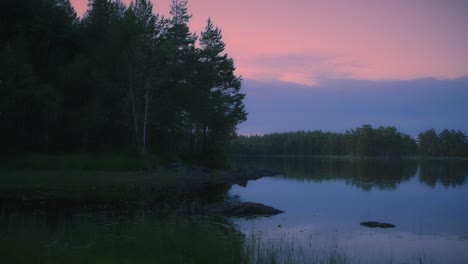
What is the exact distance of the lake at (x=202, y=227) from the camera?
13.3 m

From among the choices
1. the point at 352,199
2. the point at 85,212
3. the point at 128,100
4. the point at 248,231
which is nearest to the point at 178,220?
the point at 248,231

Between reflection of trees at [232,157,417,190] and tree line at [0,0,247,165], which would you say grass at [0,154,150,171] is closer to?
tree line at [0,0,247,165]

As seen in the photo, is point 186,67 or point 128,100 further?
point 186,67

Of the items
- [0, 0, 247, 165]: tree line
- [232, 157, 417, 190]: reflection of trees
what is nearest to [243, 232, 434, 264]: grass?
[232, 157, 417, 190]: reflection of trees

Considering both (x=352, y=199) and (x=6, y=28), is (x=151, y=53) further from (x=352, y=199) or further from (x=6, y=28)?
(x=352, y=199)

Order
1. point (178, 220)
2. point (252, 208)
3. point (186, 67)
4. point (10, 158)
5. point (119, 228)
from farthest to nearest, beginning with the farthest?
point (186, 67)
point (10, 158)
point (252, 208)
point (178, 220)
point (119, 228)

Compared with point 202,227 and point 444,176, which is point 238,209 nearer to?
point 202,227

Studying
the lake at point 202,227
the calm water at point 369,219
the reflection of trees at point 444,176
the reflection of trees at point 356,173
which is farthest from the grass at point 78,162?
the reflection of trees at point 444,176

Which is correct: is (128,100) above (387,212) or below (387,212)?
above

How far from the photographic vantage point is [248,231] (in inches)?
781

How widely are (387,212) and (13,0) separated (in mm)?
52528

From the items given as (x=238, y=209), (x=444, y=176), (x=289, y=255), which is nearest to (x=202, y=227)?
(x=238, y=209)

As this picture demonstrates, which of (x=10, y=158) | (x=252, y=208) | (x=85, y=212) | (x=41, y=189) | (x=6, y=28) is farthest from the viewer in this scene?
(x=6, y=28)

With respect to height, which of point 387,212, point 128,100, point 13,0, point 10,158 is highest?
point 13,0
